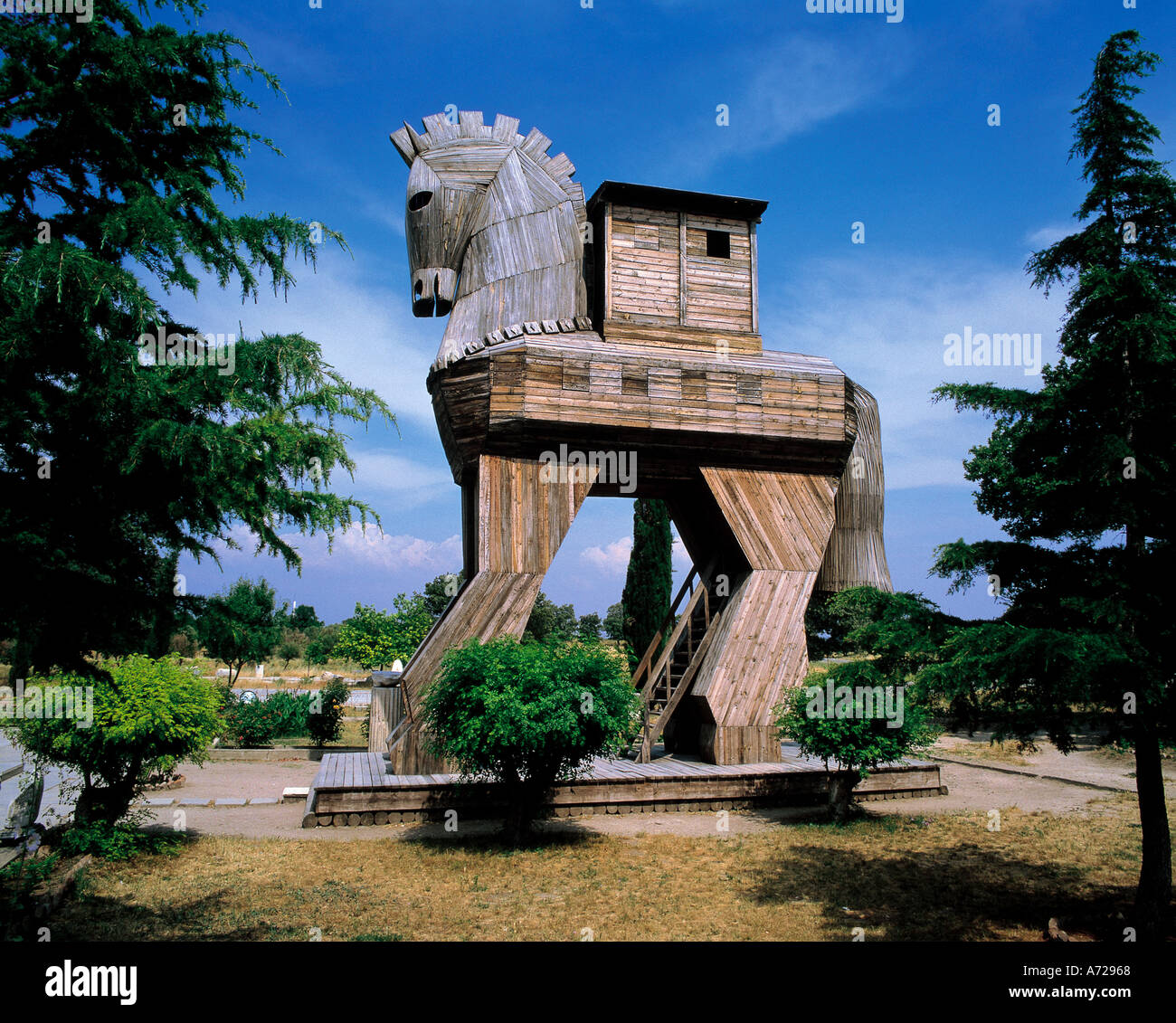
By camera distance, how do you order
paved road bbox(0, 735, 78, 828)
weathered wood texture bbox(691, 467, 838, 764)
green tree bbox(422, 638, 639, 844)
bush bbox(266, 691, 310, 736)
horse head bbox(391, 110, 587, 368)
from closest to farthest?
1. green tree bbox(422, 638, 639, 844)
2. paved road bbox(0, 735, 78, 828)
3. weathered wood texture bbox(691, 467, 838, 764)
4. horse head bbox(391, 110, 587, 368)
5. bush bbox(266, 691, 310, 736)

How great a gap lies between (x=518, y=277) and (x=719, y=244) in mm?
3825

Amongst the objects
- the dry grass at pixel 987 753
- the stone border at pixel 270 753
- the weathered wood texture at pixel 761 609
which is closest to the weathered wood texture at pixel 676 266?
the weathered wood texture at pixel 761 609

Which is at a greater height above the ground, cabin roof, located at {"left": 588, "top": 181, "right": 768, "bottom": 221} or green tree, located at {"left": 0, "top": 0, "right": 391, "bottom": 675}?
cabin roof, located at {"left": 588, "top": 181, "right": 768, "bottom": 221}

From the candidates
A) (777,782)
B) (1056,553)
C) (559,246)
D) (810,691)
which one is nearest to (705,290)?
(559,246)

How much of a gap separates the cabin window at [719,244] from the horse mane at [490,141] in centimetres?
230

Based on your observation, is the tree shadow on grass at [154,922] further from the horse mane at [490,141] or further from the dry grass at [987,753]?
the dry grass at [987,753]

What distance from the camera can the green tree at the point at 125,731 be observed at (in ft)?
29.1

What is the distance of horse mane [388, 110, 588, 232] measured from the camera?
49.9 ft

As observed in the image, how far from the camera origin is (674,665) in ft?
55.7

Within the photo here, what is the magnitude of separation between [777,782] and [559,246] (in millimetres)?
9644

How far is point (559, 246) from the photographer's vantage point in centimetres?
1490

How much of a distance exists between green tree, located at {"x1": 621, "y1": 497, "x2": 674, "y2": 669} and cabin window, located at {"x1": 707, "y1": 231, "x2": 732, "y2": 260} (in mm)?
12168

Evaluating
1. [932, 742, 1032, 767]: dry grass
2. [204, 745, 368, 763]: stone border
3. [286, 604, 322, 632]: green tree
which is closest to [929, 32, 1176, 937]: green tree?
[932, 742, 1032, 767]: dry grass

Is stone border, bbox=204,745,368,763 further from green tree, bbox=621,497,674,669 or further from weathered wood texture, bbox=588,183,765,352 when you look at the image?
weathered wood texture, bbox=588,183,765,352
